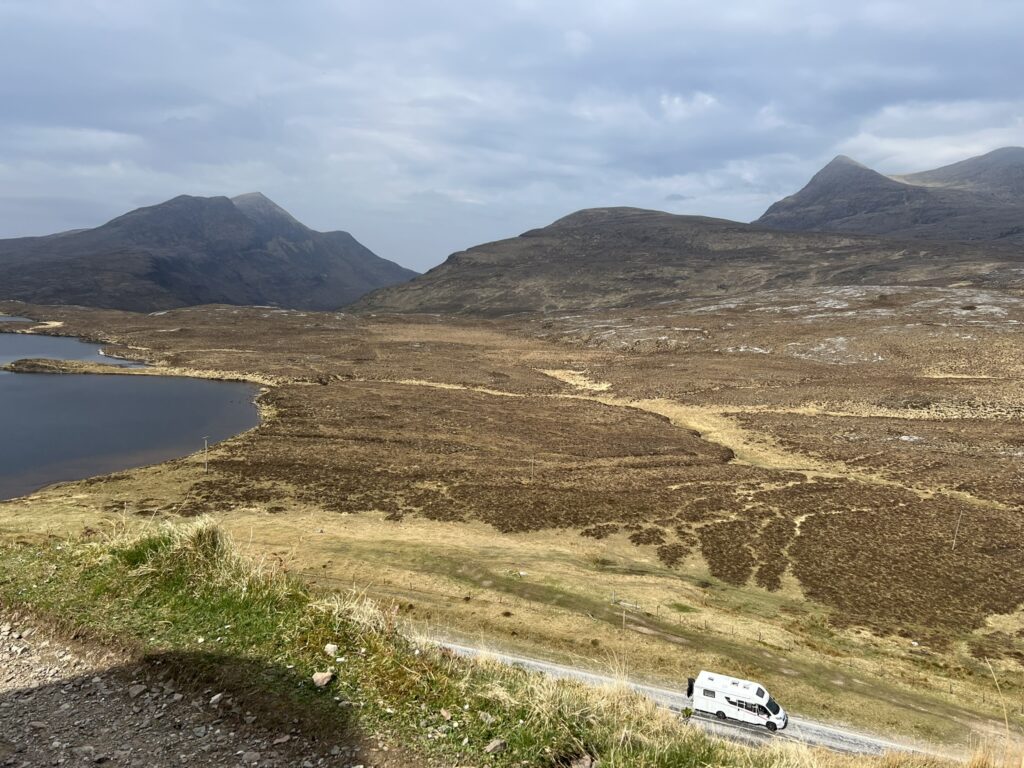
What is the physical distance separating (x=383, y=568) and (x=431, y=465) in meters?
19.3

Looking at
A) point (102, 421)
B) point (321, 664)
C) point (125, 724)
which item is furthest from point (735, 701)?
point (102, 421)

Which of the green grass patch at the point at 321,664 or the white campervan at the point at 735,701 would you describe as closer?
the green grass patch at the point at 321,664

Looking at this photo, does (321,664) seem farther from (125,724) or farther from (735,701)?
(735,701)

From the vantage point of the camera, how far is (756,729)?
53.8 ft

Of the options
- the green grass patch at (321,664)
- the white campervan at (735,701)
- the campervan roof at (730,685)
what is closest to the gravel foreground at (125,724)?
the green grass patch at (321,664)

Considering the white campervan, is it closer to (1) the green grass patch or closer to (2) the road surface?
(2) the road surface

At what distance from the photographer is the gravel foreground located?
6273 millimetres

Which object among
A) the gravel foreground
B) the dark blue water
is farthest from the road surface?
the dark blue water

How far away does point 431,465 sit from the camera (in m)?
45.0

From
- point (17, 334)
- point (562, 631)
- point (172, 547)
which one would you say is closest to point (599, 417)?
point (562, 631)

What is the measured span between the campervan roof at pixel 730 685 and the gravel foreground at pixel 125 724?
14.1 m

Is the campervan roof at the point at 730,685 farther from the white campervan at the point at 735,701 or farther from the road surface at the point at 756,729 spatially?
the road surface at the point at 756,729

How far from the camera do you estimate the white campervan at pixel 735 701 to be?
16.5 meters

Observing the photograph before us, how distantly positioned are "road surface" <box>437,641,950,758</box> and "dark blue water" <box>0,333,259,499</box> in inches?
1564
